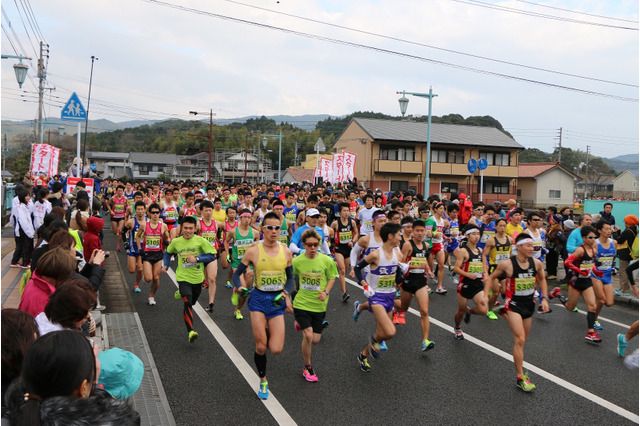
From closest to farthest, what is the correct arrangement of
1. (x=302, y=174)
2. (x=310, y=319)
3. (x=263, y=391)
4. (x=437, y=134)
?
1. (x=263, y=391)
2. (x=310, y=319)
3. (x=437, y=134)
4. (x=302, y=174)

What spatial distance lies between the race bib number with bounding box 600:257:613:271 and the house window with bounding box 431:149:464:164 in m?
40.3

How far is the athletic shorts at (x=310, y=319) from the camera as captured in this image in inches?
233

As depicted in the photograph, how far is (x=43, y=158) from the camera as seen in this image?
2080 cm

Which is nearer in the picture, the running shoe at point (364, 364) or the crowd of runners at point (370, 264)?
the crowd of runners at point (370, 264)

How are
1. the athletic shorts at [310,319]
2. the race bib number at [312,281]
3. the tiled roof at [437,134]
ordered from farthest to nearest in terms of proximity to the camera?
the tiled roof at [437,134] → the race bib number at [312,281] → the athletic shorts at [310,319]

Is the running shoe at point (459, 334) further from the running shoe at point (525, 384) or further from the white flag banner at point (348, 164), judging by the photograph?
the white flag banner at point (348, 164)

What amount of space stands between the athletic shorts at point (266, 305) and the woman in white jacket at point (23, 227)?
8030mm

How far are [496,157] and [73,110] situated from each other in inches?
A: 1686

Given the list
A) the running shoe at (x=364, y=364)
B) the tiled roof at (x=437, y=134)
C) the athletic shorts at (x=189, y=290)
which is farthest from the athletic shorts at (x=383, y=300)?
the tiled roof at (x=437, y=134)

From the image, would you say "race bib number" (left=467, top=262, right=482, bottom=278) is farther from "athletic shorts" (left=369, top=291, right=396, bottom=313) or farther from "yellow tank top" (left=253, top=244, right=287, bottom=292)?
"yellow tank top" (left=253, top=244, right=287, bottom=292)

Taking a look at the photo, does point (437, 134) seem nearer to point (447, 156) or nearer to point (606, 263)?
point (447, 156)

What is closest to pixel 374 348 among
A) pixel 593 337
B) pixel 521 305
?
pixel 521 305

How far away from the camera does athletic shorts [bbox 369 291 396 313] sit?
6.28 m

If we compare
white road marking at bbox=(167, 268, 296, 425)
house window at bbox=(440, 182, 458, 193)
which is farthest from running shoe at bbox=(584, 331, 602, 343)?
house window at bbox=(440, 182, 458, 193)
